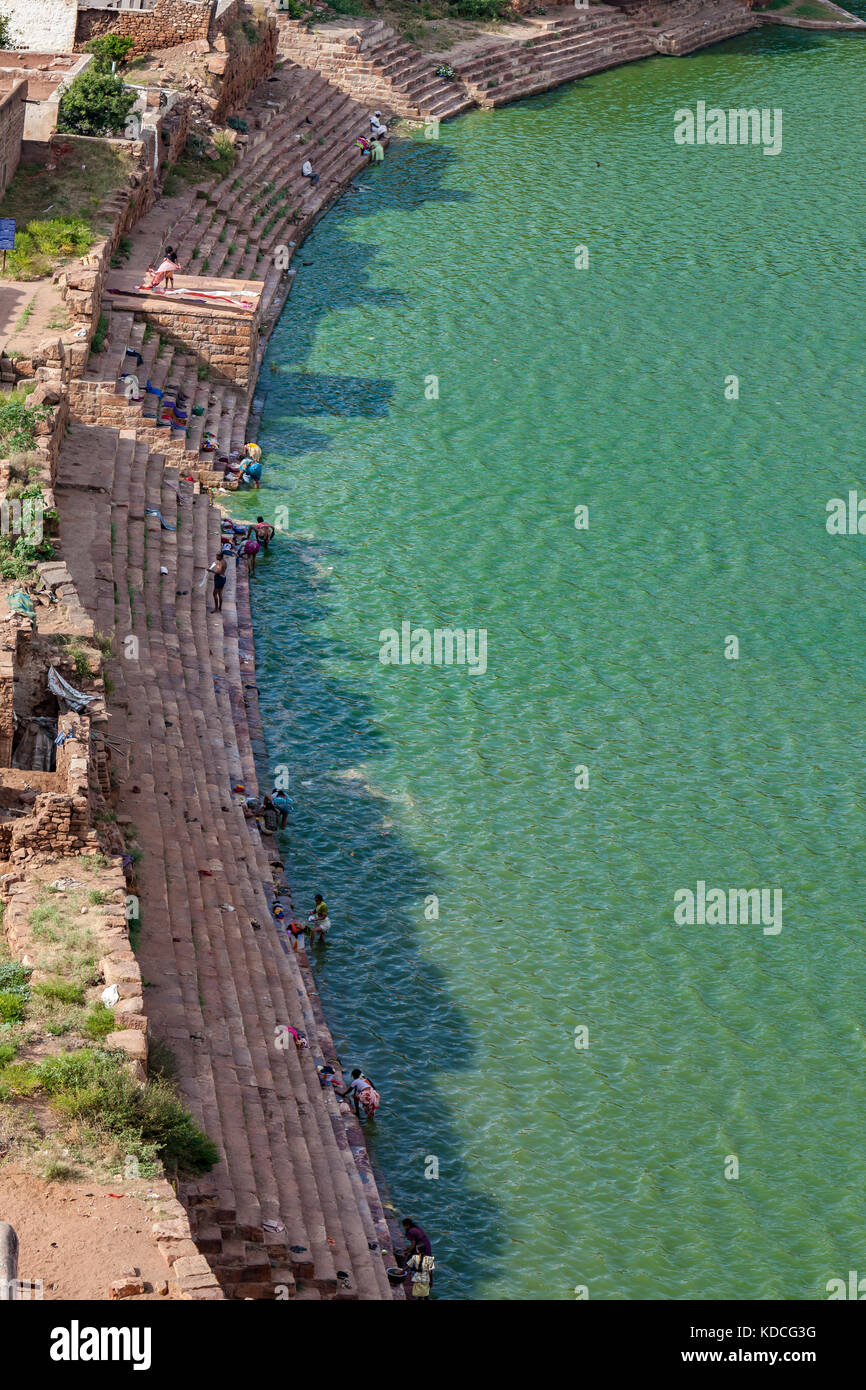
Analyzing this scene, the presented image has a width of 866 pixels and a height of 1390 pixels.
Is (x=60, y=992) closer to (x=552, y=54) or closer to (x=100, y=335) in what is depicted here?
(x=100, y=335)

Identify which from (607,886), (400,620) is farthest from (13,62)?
(607,886)

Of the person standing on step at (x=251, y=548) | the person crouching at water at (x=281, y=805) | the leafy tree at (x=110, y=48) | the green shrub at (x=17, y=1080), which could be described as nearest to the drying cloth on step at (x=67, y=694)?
the person crouching at water at (x=281, y=805)

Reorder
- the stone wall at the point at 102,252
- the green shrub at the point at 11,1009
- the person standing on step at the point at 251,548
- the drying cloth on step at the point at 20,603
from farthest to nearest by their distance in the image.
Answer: the stone wall at the point at 102,252 → the person standing on step at the point at 251,548 → the drying cloth on step at the point at 20,603 → the green shrub at the point at 11,1009

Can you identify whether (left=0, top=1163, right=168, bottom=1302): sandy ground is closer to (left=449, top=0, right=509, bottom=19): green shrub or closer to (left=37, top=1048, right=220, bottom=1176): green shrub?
(left=37, top=1048, right=220, bottom=1176): green shrub

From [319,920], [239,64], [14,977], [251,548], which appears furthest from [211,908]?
[239,64]

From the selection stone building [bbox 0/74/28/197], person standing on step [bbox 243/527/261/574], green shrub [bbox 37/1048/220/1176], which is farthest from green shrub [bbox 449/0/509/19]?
green shrub [bbox 37/1048/220/1176]

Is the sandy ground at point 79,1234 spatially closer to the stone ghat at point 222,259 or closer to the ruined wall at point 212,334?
the stone ghat at point 222,259
